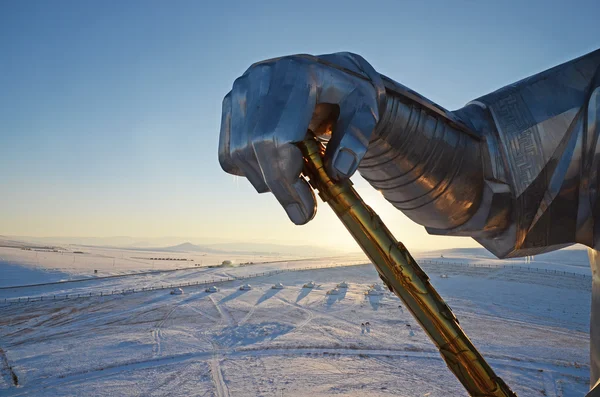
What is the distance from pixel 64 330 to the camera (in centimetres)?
2312

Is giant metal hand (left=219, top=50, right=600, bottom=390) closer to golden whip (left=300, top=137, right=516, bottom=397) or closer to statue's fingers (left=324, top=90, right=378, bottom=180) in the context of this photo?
statue's fingers (left=324, top=90, right=378, bottom=180)

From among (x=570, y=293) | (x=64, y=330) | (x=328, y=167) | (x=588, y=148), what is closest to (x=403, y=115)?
(x=328, y=167)

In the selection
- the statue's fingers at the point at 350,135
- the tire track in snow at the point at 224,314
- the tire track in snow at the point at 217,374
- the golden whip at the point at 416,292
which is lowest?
the tire track in snow at the point at 217,374

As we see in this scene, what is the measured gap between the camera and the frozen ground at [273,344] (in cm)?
1511

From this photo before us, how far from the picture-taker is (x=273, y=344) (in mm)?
20188

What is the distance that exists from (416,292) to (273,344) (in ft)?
62.1

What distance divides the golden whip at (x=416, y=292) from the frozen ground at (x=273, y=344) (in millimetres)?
12954

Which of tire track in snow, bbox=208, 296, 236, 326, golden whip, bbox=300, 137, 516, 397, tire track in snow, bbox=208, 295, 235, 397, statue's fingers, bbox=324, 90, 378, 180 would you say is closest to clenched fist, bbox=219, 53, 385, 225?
statue's fingers, bbox=324, 90, 378, 180

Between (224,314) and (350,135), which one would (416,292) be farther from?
(224,314)

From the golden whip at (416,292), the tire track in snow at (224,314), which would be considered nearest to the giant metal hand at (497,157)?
the golden whip at (416,292)

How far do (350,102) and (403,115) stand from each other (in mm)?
648

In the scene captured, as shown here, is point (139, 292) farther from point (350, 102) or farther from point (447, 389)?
point (350, 102)

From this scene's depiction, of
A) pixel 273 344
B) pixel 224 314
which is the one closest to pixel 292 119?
pixel 273 344

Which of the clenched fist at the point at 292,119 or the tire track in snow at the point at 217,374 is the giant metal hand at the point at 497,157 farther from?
the tire track in snow at the point at 217,374
